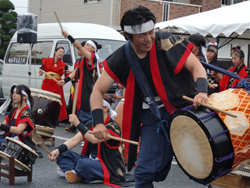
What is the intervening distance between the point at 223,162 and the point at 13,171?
2619 millimetres

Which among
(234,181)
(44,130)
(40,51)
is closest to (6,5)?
(40,51)

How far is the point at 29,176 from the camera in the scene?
4703 mm

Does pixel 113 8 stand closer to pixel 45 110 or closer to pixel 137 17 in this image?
pixel 45 110

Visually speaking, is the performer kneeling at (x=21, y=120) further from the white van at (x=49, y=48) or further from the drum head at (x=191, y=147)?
the white van at (x=49, y=48)

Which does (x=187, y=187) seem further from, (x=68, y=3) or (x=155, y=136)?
(x=68, y=3)

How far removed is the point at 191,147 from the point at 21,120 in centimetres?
313

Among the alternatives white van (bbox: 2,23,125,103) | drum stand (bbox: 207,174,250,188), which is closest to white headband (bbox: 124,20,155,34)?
drum stand (bbox: 207,174,250,188)

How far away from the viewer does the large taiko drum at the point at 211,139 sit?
2.79 metres

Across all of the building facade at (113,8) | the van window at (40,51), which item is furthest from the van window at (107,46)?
Answer: the building facade at (113,8)

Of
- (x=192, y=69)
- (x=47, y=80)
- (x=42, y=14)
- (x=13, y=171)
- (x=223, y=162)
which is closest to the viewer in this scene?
(x=223, y=162)

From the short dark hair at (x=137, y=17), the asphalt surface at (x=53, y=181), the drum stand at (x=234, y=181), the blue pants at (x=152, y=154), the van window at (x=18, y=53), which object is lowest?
the asphalt surface at (x=53, y=181)

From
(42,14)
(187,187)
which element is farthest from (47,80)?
(42,14)

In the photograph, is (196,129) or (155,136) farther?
(155,136)

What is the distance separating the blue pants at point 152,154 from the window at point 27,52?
24.4 ft
